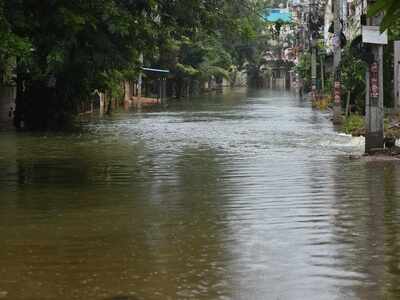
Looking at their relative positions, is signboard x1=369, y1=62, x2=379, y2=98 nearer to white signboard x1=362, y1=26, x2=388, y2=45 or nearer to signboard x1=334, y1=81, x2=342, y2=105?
white signboard x1=362, y1=26, x2=388, y2=45

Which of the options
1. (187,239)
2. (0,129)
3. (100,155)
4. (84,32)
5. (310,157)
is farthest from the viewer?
(0,129)

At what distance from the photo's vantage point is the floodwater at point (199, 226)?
272 inches

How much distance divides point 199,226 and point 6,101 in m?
31.0

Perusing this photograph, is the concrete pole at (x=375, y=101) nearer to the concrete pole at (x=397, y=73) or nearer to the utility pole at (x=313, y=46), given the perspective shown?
the concrete pole at (x=397, y=73)

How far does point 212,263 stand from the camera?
25.4ft

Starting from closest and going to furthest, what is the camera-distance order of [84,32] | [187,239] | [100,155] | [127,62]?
[187,239] < [100,155] < [84,32] < [127,62]

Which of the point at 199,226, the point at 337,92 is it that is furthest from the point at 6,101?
the point at 199,226

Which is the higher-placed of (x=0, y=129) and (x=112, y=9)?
(x=112, y=9)

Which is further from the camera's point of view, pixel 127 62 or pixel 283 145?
pixel 127 62

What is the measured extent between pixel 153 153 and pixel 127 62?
707cm

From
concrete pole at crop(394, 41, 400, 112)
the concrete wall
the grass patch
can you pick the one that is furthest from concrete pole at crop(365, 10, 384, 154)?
the concrete wall

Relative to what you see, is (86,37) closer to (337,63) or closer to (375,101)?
(375,101)

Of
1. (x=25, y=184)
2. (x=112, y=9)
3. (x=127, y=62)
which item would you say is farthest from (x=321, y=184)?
(x=127, y=62)

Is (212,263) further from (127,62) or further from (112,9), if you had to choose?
(127,62)
